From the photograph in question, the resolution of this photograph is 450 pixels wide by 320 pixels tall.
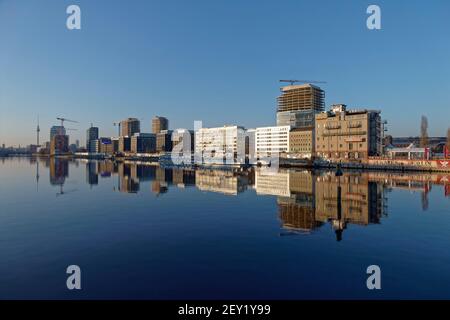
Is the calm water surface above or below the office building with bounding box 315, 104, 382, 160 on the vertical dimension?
below

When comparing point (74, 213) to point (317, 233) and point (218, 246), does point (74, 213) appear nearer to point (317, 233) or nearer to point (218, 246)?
point (218, 246)

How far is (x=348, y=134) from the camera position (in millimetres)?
150125

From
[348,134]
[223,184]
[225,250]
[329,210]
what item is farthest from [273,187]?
[348,134]

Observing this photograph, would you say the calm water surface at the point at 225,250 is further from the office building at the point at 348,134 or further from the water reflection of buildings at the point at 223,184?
the office building at the point at 348,134

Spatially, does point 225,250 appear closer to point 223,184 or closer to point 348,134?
point 223,184

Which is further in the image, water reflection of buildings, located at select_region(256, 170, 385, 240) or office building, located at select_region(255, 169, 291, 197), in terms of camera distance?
office building, located at select_region(255, 169, 291, 197)

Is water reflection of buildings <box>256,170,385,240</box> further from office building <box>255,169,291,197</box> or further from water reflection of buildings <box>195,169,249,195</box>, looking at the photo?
water reflection of buildings <box>195,169,249,195</box>

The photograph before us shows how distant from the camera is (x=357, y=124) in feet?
482

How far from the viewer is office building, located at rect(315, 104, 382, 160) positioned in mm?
144500

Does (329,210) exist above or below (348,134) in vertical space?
below

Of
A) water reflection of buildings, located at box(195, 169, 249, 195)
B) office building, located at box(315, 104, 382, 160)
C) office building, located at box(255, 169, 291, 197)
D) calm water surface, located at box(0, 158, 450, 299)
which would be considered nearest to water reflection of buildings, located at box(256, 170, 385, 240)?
calm water surface, located at box(0, 158, 450, 299)

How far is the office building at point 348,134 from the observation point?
474ft

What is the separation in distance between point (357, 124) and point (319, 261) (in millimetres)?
144923

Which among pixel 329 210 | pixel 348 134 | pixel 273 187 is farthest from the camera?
pixel 348 134
